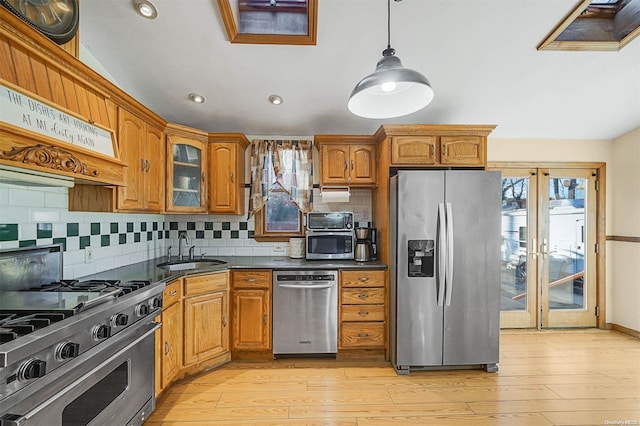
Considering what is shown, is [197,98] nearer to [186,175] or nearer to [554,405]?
[186,175]

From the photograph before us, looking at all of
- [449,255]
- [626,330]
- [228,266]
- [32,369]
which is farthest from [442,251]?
[626,330]

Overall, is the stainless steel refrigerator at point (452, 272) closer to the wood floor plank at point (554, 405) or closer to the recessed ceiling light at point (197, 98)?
the wood floor plank at point (554, 405)

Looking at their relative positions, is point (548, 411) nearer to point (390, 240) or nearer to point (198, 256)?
point (390, 240)

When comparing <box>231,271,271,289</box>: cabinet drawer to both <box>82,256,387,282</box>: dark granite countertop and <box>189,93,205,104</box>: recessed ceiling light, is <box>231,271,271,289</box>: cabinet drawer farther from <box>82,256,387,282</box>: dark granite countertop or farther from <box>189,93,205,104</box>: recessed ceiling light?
<box>189,93,205,104</box>: recessed ceiling light

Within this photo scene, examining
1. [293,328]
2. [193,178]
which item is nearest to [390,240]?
[293,328]

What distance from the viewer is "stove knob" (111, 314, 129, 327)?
1587mm

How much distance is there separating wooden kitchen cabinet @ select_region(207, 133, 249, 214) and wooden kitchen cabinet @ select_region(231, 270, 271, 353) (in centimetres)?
75

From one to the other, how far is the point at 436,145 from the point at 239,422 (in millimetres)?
2812

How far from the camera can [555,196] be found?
3.74 m

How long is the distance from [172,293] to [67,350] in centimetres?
101

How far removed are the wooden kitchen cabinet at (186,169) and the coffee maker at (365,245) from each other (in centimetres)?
165

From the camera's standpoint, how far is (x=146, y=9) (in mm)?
2100

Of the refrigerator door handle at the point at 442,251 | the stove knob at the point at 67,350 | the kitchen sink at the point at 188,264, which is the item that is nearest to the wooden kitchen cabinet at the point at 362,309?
the refrigerator door handle at the point at 442,251

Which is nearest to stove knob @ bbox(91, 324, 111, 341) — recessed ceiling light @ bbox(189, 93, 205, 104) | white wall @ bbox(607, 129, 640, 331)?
recessed ceiling light @ bbox(189, 93, 205, 104)
